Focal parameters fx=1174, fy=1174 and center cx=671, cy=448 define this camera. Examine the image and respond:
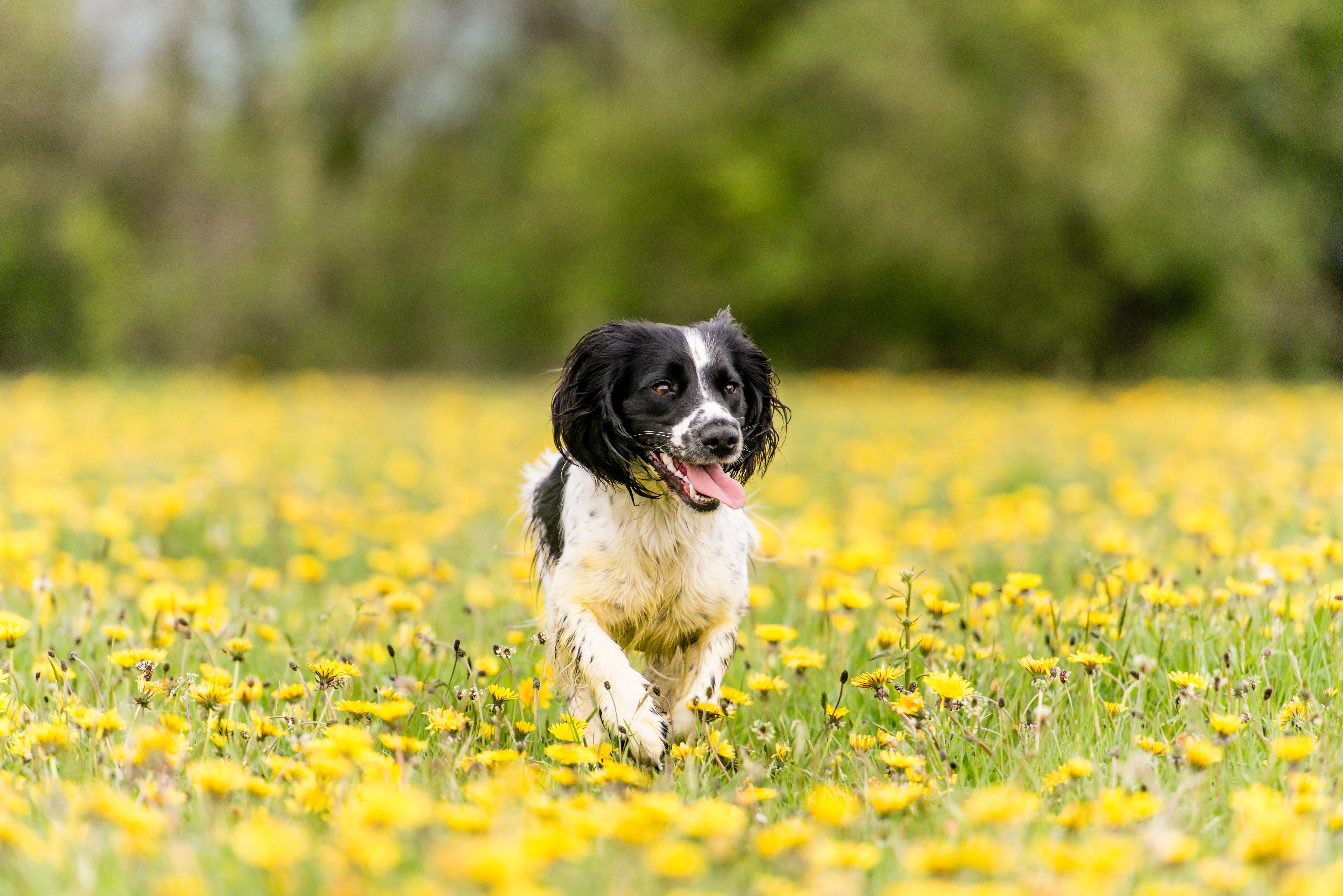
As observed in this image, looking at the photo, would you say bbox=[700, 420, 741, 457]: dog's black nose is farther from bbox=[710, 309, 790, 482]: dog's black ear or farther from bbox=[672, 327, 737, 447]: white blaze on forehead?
bbox=[710, 309, 790, 482]: dog's black ear

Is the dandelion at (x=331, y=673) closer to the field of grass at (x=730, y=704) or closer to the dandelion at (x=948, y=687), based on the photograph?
the field of grass at (x=730, y=704)

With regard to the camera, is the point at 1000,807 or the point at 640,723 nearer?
the point at 1000,807

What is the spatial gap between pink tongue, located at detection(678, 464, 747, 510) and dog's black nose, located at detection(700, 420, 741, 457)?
0.24 feet

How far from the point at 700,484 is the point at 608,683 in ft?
2.10

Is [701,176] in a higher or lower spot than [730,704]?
higher

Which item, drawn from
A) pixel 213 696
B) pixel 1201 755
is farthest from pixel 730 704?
pixel 213 696

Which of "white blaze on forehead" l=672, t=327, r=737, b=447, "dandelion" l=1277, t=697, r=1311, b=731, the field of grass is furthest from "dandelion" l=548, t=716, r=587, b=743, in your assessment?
"dandelion" l=1277, t=697, r=1311, b=731

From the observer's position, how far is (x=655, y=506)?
135 inches

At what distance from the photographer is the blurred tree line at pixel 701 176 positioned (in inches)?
645

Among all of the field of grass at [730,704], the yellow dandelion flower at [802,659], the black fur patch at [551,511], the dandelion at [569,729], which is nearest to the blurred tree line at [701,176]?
the field of grass at [730,704]

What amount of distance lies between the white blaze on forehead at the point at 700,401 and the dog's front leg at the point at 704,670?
0.55m

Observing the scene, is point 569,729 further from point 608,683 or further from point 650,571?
point 650,571

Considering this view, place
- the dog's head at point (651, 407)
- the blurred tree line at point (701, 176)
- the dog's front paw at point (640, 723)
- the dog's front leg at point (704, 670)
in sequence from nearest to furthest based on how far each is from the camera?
the dog's front paw at point (640, 723)
the dog's front leg at point (704, 670)
the dog's head at point (651, 407)
the blurred tree line at point (701, 176)

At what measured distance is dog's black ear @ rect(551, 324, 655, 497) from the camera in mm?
3416
